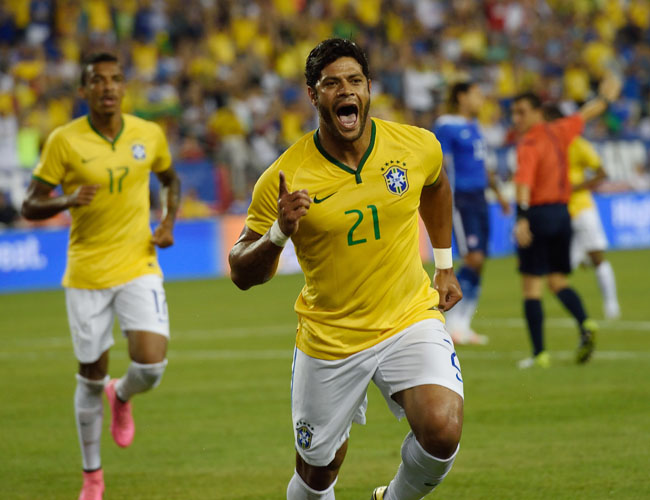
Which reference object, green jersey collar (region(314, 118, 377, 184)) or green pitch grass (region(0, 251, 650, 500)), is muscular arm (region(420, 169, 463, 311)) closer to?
green jersey collar (region(314, 118, 377, 184))

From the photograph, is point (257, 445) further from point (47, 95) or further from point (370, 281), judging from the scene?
point (47, 95)

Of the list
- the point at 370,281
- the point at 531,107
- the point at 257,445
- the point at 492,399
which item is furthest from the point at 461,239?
the point at 370,281

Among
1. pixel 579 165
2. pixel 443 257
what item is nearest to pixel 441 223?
pixel 443 257

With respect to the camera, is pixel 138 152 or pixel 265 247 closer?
pixel 265 247

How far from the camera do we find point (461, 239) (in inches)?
494

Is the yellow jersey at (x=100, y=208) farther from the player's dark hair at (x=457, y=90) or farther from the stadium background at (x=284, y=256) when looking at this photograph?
the player's dark hair at (x=457, y=90)

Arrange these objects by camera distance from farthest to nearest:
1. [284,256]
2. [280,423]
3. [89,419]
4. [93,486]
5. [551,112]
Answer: [284,256], [551,112], [280,423], [89,419], [93,486]

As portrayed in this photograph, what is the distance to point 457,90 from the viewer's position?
12562mm

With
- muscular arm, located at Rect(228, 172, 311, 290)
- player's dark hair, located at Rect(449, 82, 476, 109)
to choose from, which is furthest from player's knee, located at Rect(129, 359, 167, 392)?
player's dark hair, located at Rect(449, 82, 476, 109)

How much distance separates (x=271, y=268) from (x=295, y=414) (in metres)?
0.76

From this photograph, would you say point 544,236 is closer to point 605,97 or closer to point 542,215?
point 542,215

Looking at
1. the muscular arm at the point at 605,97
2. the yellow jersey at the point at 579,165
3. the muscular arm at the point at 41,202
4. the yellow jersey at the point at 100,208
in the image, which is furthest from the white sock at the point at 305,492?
the yellow jersey at the point at 579,165

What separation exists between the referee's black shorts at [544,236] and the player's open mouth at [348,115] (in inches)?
247

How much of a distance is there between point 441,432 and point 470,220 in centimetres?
775
